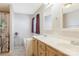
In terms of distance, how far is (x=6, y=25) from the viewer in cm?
473

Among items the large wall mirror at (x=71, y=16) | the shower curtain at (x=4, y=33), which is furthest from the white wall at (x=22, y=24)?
the large wall mirror at (x=71, y=16)

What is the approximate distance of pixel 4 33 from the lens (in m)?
4.72

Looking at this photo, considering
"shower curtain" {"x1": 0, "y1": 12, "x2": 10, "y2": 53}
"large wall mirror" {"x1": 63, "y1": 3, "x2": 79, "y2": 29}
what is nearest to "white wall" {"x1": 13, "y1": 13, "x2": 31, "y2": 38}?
"shower curtain" {"x1": 0, "y1": 12, "x2": 10, "y2": 53}

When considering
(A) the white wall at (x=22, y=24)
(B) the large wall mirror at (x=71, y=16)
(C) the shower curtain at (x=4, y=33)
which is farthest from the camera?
(A) the white wall at (x=22, y=24)

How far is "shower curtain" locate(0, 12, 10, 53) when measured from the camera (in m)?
4.67

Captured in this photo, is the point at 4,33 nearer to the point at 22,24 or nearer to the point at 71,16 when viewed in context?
the point at 22,24

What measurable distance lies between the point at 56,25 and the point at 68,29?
2.21 ft

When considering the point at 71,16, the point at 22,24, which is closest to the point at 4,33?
the point at 22,24

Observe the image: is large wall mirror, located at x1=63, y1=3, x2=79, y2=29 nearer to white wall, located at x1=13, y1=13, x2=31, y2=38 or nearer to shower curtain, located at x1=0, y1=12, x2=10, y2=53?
shower curtain, located at x1=0, y1=12, x2=10, y2=53

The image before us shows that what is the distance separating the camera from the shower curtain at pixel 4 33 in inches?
184

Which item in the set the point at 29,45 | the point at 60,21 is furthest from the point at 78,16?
the point at 29,45

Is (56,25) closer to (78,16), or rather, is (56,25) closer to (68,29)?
(68,29)

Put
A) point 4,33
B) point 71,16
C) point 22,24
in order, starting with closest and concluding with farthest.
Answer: point 71,16, point 4,33, point 22,24

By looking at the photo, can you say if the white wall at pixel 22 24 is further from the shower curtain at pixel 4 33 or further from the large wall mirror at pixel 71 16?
the large wall mirror at pixel 71 16
